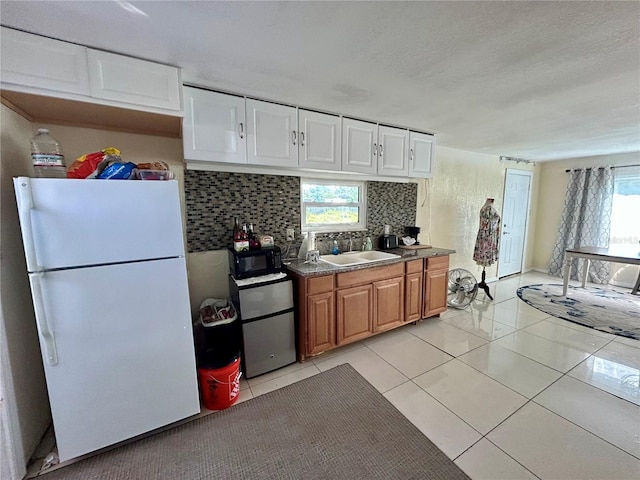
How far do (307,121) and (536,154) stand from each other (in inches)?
172

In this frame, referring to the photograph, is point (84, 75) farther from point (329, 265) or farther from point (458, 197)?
point (458, 197)

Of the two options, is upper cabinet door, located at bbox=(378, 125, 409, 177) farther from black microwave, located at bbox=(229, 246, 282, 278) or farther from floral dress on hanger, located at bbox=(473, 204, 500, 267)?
floral dress on hanger, located at bbox=(473, 204, 500, 267)

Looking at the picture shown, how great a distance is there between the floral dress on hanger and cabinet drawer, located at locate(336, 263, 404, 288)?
6.12 ft

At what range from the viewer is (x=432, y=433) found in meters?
1.62

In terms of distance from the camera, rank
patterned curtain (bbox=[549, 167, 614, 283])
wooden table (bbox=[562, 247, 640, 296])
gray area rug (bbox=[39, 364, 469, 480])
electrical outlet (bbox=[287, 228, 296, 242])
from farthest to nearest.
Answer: patterned curtain (bbox=[549, 167, 614, 283]) → wooden table (bbox=[562, 247, 640, 296]) → electrical outlet (bbox=[287, 228, 296, 242]) → gray area rug (bbox=[39, 364, 469, 480])

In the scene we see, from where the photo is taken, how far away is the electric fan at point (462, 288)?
11.8 ft

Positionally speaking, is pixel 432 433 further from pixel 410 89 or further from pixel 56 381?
pixel 410 89

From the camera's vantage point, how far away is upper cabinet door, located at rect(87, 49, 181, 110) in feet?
4.88

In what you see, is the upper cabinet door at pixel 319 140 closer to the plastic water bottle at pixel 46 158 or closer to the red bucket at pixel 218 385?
the plastic water bottle at pixel 46 158

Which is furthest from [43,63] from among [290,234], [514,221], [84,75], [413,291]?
[514,221]

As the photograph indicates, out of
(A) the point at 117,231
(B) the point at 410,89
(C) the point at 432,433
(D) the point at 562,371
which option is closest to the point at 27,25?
(A) the point at 117,231

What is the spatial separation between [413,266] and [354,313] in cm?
90

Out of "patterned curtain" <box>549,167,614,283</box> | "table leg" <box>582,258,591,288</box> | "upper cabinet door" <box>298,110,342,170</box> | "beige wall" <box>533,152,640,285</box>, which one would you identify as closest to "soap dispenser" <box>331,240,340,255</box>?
"upper cabinet door" <box>298,110,342,170</box>

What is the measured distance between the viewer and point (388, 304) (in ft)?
8.95
